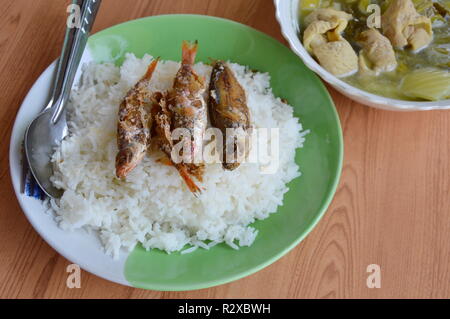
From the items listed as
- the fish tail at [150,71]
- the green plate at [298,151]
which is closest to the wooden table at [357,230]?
the green plate at [298,151]

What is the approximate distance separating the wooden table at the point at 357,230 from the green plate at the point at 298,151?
113 mm

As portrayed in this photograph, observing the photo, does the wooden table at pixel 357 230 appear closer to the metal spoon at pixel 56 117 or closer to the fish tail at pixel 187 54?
the metal spoon at pixel 56 117

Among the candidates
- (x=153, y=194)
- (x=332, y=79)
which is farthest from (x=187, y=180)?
(x=332, y=79)

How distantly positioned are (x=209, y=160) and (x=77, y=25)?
67 cm

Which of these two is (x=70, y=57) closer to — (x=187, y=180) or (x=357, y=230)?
(x=187, y=180)

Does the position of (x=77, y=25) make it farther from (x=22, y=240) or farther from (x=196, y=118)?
(x=22, y=240)

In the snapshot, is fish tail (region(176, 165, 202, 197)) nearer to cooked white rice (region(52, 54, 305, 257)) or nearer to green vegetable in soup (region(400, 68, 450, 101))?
cooked white rice (region(52, 54, 305, 257))

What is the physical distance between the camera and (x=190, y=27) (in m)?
1.69

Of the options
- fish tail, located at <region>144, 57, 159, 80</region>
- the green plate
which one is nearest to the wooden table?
the green plate

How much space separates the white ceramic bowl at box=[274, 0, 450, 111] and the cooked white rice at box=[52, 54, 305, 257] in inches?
7.9

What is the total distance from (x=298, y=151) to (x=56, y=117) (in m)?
0.82

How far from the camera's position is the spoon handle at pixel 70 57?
1.50 meters

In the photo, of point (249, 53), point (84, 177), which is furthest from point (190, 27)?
point (84, 177)

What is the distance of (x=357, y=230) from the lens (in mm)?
1430
